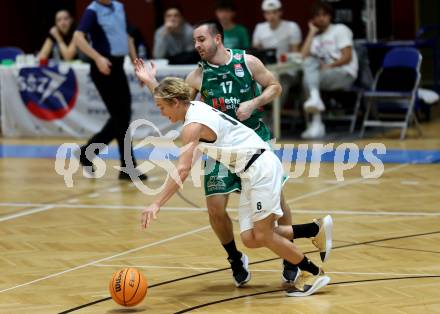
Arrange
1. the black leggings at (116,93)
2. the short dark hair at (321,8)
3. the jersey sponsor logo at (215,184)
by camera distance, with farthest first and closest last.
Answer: the short dark hair at (321,8), the black leggings at (116,93), the jersey sponsor logo at (215,184)

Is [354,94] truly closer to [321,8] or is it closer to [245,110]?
[321,8]

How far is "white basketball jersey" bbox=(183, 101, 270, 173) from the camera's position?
6.37 meters

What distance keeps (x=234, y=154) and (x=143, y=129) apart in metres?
8.64

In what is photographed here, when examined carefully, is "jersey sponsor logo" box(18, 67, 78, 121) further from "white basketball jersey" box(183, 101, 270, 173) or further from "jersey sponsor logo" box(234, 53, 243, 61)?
"white basketball jersey" box(183, 101, 270, 173)

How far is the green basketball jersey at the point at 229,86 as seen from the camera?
23.8ft

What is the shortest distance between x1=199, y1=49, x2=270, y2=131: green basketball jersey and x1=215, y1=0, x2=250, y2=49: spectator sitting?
766 centimetres

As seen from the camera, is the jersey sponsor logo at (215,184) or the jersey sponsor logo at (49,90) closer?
the jersey sponsor logo at (215,184)

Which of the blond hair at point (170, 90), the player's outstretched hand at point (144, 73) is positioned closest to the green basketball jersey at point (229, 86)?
the player's outstretched hand at point (144, 73)

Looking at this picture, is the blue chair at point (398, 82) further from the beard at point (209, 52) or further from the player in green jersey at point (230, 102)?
the beard at point (209, 52)

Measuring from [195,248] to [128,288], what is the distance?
185 centimetres

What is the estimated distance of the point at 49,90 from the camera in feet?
49.6

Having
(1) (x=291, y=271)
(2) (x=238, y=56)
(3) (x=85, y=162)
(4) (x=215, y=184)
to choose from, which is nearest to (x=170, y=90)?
(4) (x=215, y=184)

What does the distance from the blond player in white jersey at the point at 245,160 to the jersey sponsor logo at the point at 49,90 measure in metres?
8.80

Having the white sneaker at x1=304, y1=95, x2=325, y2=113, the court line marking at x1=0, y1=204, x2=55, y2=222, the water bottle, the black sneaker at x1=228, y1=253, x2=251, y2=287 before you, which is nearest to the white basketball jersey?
the black sneaker at x1=228, y1=253, x2=251, y2=287
